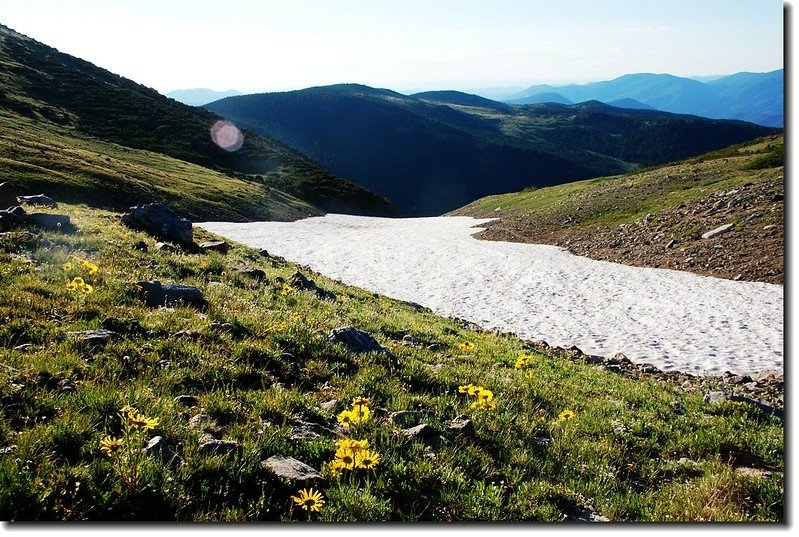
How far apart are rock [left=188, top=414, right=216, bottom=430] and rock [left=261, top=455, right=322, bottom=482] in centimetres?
89

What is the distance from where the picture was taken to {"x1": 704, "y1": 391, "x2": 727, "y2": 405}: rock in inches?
376

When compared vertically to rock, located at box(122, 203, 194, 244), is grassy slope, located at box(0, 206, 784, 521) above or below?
below

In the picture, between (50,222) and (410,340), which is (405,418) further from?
(50,222)

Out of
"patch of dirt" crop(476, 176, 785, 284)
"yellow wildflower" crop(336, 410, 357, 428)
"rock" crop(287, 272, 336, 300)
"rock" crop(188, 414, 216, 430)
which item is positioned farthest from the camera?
"patch of dirt" crop(476, 176, 785, 284)

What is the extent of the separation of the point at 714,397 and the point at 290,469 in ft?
29.6

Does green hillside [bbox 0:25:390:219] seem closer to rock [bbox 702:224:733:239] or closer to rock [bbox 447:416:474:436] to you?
rock [bbox 702:224:733:239]

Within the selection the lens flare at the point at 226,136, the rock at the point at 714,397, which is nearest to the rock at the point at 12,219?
the rock at the point at 714,397

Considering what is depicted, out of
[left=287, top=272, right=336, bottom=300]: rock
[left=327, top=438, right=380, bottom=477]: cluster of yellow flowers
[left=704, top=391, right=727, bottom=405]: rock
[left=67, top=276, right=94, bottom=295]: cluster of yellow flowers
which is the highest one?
[left=67, top=276, right=94, bottom=295]: cluster of yellow flowers

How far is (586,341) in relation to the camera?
17750 millimetres

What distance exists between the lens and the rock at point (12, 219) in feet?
41.0

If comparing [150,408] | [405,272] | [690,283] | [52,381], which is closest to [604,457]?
[150,408]

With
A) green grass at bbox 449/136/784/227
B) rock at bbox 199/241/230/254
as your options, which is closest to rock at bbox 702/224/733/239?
green grass at bbox 449/136/784/227

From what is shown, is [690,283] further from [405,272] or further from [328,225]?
[328,225]

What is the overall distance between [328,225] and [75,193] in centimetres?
2645
